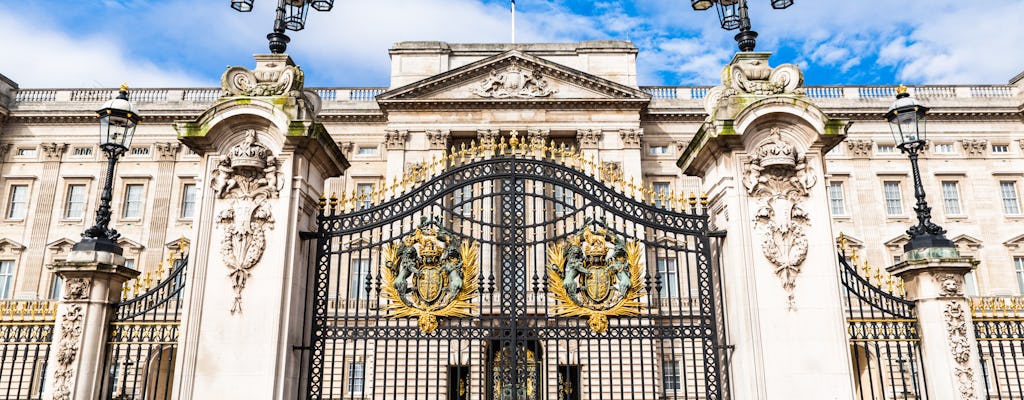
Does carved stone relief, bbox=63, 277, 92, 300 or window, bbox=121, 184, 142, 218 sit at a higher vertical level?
window, bbox=121, 184, 142, 218

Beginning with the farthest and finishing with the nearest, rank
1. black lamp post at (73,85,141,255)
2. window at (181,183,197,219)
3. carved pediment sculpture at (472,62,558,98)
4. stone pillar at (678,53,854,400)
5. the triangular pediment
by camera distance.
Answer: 1. window at (181,183,197,219)
2. carved pediment sculpture at (472,62,558,98)
3. the triangular pediment
4. black lamp post at (73,85,141,255)
5. stone pillar at (678,53,854,400)

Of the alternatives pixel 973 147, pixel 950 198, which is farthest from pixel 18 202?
pixel 973 147

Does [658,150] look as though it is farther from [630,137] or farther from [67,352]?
[67,352]

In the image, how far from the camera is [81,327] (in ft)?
30.5

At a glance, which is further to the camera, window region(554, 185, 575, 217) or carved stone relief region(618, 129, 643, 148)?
carved stone relief region(618, 129, 643, 148)

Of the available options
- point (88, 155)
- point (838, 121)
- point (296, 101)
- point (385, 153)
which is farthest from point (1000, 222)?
point (88, 155)

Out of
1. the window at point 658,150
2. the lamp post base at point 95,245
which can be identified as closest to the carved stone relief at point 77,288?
the lamp post base at point 95,245

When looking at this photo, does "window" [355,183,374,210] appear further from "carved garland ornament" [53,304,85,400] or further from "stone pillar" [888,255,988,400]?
"stone pillar" [888,255,988,400]

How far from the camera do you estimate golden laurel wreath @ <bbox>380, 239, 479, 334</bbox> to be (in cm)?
952

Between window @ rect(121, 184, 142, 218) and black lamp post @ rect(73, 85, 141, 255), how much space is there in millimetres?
30438

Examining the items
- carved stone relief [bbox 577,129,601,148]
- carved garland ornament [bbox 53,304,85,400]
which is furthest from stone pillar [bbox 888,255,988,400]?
carved stone relief [bbox 577,129,601,148]

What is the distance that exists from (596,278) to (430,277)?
2240 millimetres

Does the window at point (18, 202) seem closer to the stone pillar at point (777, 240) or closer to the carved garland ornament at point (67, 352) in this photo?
the carved garland ornament at point (67, 352)

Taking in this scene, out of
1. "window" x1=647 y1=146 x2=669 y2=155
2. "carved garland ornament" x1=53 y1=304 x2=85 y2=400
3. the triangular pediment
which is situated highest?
the triangular pediment
